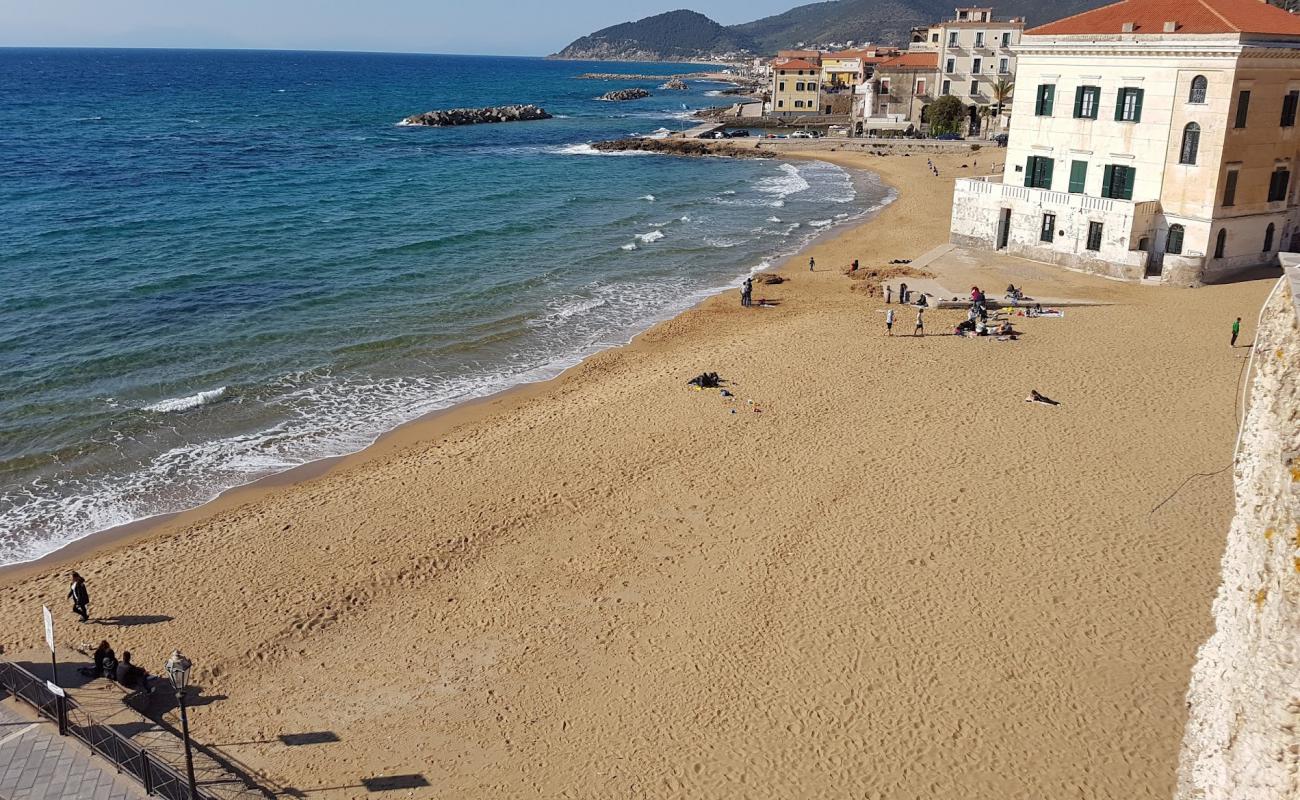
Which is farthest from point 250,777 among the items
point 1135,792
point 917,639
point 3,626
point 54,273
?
point 54,273

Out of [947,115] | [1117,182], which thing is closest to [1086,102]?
[1117,182]

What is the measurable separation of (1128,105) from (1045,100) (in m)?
3.52

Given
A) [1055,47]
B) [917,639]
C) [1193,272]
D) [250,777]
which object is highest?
[1055,47]

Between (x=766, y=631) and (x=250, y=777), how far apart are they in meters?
8.00

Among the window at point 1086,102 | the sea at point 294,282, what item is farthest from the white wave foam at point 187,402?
the window at point 1086,102

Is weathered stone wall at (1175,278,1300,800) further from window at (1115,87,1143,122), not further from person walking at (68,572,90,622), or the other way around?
window at (1115,87,1143,122)

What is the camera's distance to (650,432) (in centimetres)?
2309

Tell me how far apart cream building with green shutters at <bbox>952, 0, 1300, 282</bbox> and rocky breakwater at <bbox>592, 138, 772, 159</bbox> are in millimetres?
51036

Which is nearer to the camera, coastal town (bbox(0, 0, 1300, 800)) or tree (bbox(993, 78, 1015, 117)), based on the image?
coastal town (bbox(0, 0, 1300, 800))

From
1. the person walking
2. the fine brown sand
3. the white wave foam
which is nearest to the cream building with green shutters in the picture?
the fine brown sand

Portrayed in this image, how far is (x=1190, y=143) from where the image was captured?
31.9m

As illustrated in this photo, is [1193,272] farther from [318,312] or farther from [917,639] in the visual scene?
[318,312]

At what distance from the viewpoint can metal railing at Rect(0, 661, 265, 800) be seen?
441 inches

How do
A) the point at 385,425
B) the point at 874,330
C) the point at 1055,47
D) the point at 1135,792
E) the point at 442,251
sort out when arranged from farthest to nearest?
the point at 442,251
the point at 1055,47
the point at 874,330
the point at 385,425
the point at 1135,792
